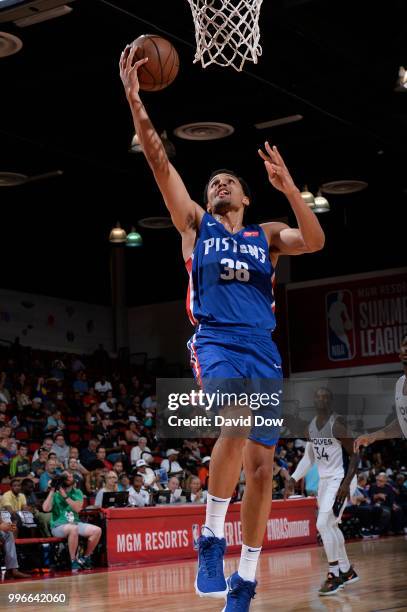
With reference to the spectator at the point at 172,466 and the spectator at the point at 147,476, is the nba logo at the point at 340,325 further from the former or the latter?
the spectator at the point at 147,476

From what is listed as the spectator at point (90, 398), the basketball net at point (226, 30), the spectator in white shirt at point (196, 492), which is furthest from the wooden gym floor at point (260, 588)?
the spectator at point (90, 398)

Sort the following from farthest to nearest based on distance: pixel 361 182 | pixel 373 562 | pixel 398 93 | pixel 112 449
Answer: pixel 361 182
pixel 112 449
pixel 398 93
pixel 373 562

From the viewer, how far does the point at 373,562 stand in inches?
416

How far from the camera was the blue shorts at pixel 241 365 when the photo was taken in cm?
439

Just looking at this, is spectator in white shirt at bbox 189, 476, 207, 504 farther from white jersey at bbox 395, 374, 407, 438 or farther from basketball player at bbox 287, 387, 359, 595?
white jersey at bbox 395, 374, 407, 438

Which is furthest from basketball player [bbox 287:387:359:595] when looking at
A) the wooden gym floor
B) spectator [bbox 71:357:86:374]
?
spectator [bbox 71:357:86:374]

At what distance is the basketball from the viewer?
Result: 4938mm

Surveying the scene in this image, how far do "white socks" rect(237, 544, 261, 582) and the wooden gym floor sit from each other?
1.38 m

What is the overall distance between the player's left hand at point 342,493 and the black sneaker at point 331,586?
848mm

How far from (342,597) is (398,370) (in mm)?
17433

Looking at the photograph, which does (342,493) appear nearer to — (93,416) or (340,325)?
(93,416)

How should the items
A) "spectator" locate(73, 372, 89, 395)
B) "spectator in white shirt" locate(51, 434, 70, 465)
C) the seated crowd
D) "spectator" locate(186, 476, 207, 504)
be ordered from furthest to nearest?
"spectator" locate(73, 372, 89, 395) → "spectator in white shirt" locate(51, 434, 70, 465) → "spectator" locate(186, 476, 207, 504) → the seated crowd

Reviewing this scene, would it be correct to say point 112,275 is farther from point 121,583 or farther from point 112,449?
point 121,583

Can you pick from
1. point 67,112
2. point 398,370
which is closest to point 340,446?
point 67,112
